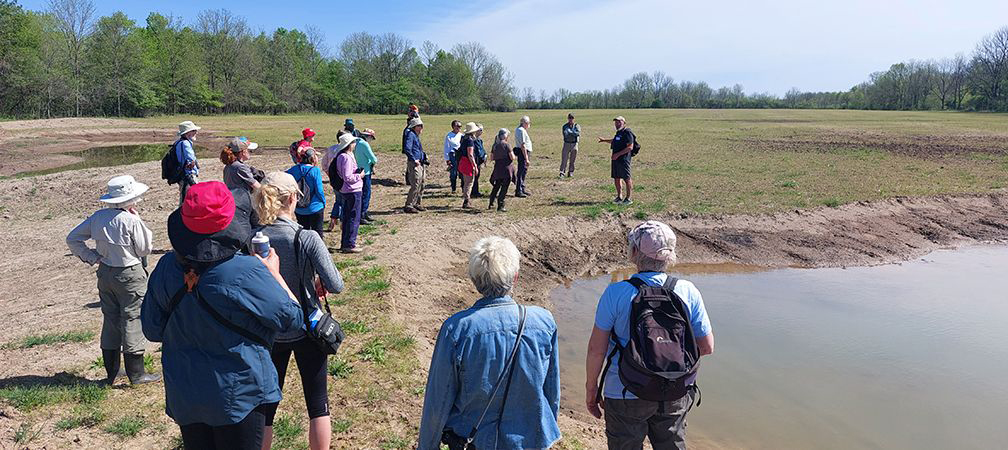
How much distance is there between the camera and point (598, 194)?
598 inches

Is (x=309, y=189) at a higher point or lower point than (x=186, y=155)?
lower

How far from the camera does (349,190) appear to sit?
9.16 meters

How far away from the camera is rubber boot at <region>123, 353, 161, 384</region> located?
5.30 m

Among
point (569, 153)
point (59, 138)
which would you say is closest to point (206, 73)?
point (59, 138)

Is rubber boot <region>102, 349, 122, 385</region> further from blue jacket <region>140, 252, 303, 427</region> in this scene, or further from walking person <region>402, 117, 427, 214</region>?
walking person <region>402, 117, 427, 214</region>

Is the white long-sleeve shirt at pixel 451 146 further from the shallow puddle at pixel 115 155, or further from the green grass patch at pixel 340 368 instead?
the shallow puddle at pixel 115 155

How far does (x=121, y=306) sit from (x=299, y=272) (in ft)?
8.42

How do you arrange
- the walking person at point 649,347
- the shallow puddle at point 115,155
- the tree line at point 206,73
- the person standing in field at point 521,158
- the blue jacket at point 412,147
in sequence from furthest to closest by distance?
the tree line at point 206,73 → the shallow puddle at point 115,155 → the person standing in field at point 521,158 → the blue jacket at point 412,147 → the walking person at point 649,347

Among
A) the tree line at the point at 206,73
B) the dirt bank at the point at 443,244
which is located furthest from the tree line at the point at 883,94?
the dirt bank at the point at 443,244

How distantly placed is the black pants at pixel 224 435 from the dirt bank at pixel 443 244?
79.3 inches

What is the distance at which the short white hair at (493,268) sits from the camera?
2869 millimetres

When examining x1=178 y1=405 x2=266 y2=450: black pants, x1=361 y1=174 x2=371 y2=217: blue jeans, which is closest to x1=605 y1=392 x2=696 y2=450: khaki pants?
x1=178 y1=405 x2=266 y2=450: black pants

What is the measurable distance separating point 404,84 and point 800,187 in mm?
82676

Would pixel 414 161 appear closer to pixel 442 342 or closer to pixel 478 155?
pixel 478 155
